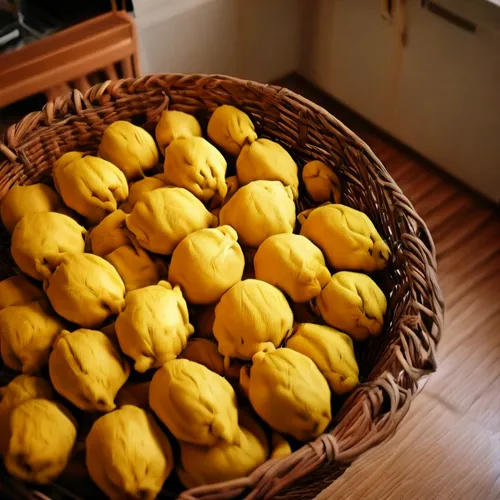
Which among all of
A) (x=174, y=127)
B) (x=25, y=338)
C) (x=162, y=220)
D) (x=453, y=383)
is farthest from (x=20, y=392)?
(x=453, y=383)

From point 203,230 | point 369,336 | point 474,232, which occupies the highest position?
point 203,230

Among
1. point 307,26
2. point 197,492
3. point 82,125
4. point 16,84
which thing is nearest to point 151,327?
point 197,492

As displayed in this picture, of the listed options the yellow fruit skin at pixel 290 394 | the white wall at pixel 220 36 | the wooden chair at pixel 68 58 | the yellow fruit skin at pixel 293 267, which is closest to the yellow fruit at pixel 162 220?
the yellow fruit skin at pixel 293 267

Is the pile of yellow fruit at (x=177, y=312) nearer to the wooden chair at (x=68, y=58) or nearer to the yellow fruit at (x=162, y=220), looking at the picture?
the yellow fruit at (x=162, y=220)

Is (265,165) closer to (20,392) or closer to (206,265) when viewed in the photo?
(206,265)

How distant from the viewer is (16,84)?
1.05m

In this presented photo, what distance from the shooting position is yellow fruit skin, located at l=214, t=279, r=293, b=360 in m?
0.71

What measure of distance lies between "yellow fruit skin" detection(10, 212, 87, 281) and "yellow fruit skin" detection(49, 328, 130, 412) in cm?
13

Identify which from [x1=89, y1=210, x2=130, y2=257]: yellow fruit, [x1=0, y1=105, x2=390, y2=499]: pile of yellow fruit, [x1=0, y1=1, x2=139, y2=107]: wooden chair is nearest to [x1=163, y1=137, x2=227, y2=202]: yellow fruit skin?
[x1=0, y1=105, x2=390, y2=499]: pile of yellow fruit

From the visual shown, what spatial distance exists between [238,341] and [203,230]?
166mm

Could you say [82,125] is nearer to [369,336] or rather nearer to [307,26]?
[369,336]

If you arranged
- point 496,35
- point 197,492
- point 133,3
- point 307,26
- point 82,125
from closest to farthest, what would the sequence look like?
1. point 197,492
2. point 82,125
3. point 496,35
4. point 133,3
5. point 307,26

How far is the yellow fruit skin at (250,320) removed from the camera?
2.32 ft

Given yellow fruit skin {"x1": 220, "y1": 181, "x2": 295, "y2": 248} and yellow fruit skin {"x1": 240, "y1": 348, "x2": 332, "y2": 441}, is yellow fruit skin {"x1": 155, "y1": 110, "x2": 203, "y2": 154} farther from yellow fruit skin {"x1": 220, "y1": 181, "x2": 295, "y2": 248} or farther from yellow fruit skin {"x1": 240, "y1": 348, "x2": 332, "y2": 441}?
yellow fruit skin {"x1": 240, "y1": 348, "x2": 332, "y2": 441}
